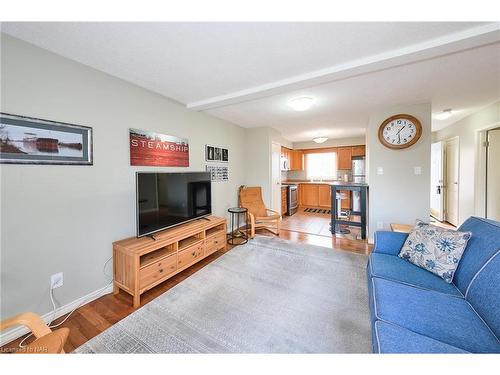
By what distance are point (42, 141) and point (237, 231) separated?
314 centimetres

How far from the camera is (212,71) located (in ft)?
6.53

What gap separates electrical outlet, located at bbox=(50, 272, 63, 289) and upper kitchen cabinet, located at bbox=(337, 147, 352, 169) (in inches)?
255

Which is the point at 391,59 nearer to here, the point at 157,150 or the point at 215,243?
the point at 157,150

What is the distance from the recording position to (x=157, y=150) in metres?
2.52

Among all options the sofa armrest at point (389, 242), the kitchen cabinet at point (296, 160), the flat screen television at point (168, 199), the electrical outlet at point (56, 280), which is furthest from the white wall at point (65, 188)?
the kitchen cabinet at point (296, 160)

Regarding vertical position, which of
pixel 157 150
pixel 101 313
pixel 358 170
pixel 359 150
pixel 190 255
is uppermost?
pixel 359 150

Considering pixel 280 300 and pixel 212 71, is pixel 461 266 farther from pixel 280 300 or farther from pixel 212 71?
pixel 212 71

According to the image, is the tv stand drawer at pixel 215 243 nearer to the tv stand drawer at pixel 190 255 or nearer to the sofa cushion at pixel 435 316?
the tv stand drawer at pixel 190 255

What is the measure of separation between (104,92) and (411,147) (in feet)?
13.7

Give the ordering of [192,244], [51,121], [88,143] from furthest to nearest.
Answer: [192,244], [88,143], [51,121]

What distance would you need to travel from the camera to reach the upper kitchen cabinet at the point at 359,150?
570cm

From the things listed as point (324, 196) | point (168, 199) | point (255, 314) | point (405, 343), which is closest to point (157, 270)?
point (168, 199)

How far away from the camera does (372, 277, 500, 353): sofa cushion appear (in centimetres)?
94
